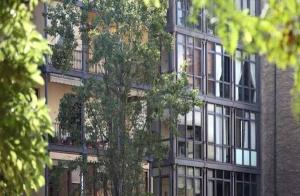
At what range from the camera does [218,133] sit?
3294 centimetres

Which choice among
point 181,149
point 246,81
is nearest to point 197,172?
point 181,149

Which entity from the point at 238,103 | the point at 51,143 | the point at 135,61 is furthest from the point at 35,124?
the point at 238,103

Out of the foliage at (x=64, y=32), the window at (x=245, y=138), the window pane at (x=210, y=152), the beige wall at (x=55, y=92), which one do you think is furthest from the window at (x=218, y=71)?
the foliage at (x=64, y=32)

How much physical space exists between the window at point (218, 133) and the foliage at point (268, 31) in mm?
27950

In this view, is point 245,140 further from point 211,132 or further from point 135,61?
point 135,61

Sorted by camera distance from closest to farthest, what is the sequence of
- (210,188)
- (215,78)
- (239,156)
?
(210,188)
(215,78)
(239,156)

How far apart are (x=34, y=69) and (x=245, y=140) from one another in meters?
29.8

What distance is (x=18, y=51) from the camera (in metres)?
5.21

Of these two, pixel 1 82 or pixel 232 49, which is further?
pixel 1 82

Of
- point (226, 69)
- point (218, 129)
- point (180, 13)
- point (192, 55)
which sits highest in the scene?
point (180, 13)

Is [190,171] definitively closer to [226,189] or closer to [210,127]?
[210,127]

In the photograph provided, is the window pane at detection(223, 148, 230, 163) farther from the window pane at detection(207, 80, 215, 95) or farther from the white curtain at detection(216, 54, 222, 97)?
the window pane at detection(207, 80, 215, 95)

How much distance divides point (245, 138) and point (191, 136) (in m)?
3.73

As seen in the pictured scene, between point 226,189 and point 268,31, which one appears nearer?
point 268,31
